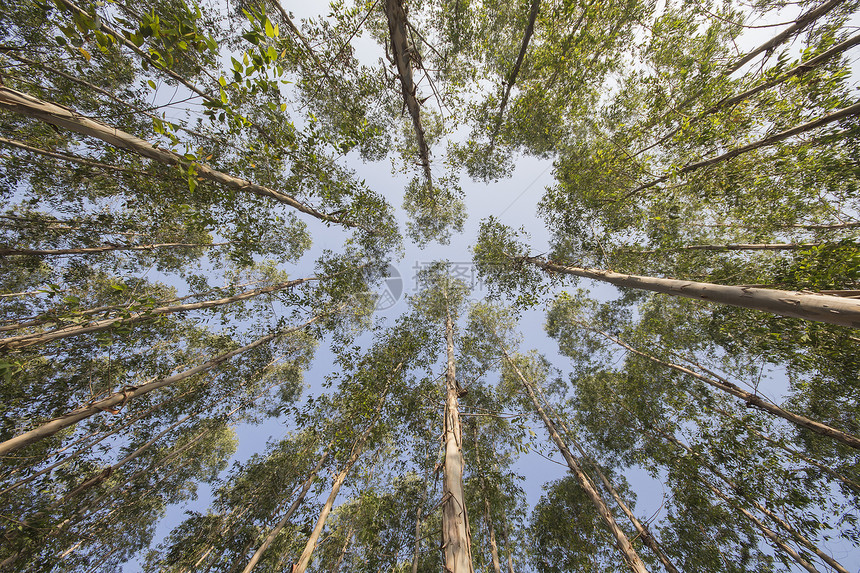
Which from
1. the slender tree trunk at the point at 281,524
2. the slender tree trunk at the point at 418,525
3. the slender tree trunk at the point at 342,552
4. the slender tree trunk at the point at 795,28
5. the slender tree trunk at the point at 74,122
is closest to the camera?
the slender tree trunk at the point at 74,122

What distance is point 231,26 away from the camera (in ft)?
25.0

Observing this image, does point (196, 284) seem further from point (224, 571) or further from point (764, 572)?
point (764, 572)

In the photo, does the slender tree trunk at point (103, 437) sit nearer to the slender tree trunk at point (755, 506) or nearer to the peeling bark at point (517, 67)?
the peeling bark at point (517, 67)

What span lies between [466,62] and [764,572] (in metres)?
15.9

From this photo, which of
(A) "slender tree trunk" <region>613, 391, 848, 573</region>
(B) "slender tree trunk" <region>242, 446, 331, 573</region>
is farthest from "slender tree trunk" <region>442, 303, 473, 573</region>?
(A) "slender tree trunk" <region>613, 391, 848, 573</region>

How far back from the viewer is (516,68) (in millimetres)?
5711

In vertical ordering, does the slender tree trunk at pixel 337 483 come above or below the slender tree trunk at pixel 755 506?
above

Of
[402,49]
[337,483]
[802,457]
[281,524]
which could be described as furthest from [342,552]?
[402,49]

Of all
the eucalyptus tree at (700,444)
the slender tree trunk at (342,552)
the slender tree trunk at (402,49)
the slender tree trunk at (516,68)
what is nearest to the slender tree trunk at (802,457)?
the eucalyptus tree at (700,444)

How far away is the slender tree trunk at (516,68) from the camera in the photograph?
4598mm

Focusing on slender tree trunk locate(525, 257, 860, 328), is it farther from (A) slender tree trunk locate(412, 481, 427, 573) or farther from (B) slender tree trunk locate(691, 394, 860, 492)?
(A) slender tree trunk locate(412, 481, 427, 573)

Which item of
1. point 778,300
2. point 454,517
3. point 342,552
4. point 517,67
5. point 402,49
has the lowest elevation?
point 342,552

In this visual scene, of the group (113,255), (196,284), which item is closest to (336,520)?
(196,284)

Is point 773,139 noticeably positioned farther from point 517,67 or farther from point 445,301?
point 445,301
